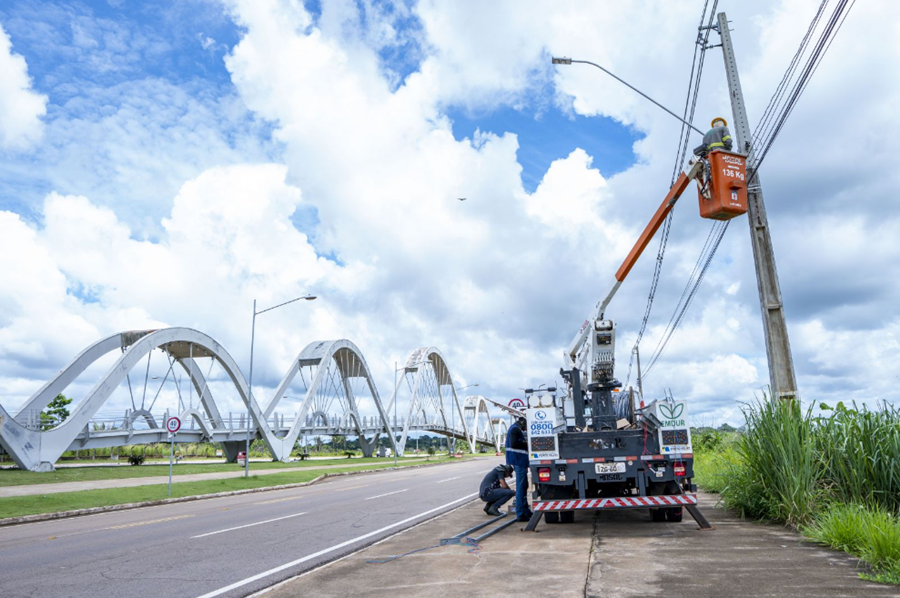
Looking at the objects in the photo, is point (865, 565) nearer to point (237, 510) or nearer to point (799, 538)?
point (799, 538)

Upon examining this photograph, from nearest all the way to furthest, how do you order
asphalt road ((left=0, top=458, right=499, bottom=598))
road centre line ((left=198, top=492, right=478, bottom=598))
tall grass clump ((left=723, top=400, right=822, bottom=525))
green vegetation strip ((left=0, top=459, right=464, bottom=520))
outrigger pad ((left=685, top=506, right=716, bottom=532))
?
1. road centre line ((left=198, top=492, right=478, bottom=598))
2. asphalt road ((left=0, top=458, right=499, bottom=598))
3. tall grass clump ((left=723, top=400, right=822, bottom=525))
4. outrigger pad ((left=685, top=506, right=716, bottom=532))
5. green vegetation strip ((left=0, top=459, right=464, bottom=520))

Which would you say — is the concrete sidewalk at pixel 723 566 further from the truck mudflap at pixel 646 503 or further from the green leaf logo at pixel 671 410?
the green leaf logo at pixel 671 410

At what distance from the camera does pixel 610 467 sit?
33.0ft

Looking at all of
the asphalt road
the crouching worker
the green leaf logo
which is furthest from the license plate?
the asphalt road

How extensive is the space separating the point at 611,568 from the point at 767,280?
5.95m

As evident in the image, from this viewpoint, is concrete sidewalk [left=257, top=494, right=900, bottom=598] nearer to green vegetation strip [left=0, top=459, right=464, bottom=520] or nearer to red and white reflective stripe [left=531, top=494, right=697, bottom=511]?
red and white reflective stripe [left=531, top=494, right=697, bottom=511]

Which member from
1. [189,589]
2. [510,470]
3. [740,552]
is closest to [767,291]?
[740,552]

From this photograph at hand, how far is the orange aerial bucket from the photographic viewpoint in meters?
10.3

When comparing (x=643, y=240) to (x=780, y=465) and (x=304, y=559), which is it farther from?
(x=304, y=559)

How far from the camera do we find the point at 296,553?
8.98 meters

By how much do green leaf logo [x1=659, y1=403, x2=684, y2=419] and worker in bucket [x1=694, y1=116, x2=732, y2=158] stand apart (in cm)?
420

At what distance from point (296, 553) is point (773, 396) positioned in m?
7.42

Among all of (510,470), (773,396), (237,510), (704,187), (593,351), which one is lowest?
(237,510)

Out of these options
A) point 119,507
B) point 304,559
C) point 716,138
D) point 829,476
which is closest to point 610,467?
point 829,476
